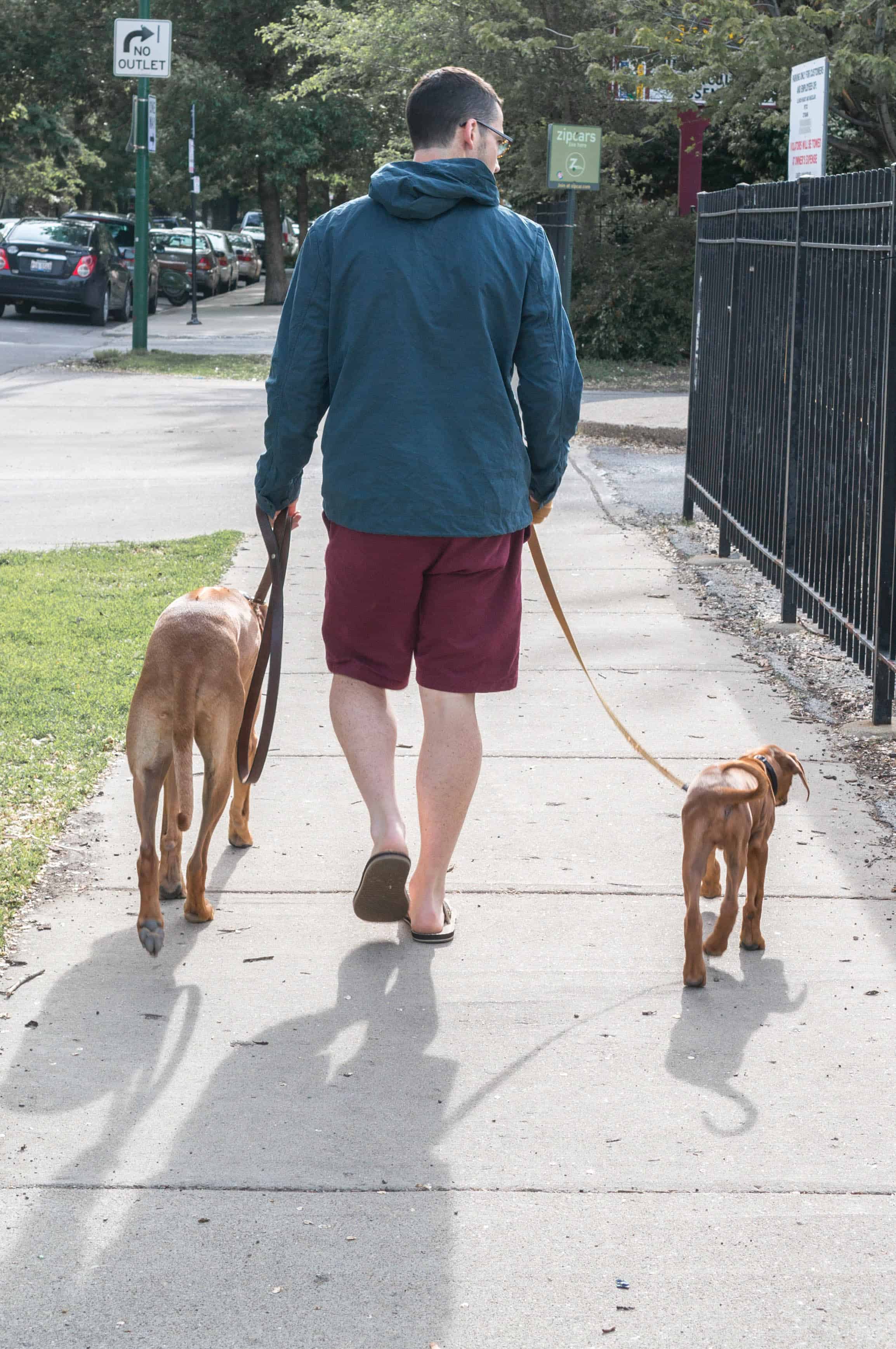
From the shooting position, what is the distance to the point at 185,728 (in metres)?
3.97

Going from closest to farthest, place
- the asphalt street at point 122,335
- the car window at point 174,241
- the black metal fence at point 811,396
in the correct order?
the black metal fence at point 811,396
the asphalt street at point 122,335
the car window at point 174,241

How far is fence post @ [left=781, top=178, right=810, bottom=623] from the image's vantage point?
7312 millimetres

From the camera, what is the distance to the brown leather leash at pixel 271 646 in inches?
166

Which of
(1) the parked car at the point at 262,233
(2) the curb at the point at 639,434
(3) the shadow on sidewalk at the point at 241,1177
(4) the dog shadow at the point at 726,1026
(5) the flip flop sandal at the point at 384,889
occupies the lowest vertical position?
(3) the shadow on sidewalk at the point at 241,1177

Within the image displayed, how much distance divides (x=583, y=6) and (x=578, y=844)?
21.5 meters

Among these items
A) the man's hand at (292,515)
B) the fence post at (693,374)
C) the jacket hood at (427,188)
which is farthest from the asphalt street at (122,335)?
the jacket hood at (427,188)

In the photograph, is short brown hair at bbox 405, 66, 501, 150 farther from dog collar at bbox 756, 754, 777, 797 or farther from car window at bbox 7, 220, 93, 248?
car window at bbox 7, 220, 93, 248

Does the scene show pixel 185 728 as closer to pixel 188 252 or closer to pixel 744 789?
pixel 744 789

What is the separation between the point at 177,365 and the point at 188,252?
66.0 ft

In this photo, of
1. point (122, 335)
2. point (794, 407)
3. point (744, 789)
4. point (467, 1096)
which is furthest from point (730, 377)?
point (122, 335)

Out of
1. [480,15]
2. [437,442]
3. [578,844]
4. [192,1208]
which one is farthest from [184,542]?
[480,15]

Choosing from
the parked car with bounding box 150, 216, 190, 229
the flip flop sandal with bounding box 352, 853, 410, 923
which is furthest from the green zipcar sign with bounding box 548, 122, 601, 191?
the parked car with bounding box 150, 216, 190, 229

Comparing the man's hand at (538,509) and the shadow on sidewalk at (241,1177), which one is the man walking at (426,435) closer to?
the man's hand at (538,509)

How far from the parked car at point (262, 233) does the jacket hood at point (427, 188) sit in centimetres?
4722
